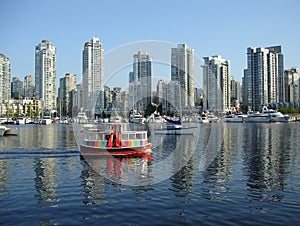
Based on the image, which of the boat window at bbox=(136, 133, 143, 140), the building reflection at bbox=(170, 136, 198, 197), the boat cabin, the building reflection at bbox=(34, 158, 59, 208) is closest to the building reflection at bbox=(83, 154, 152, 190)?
the boat cabin

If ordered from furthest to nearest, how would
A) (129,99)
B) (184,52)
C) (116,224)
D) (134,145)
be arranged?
(129,99), (184,52), (134,145), (116,224)

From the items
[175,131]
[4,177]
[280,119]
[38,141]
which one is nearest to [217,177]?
[4,177]

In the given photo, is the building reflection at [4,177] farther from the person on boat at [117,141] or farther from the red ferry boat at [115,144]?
the person on boat at [117,141]

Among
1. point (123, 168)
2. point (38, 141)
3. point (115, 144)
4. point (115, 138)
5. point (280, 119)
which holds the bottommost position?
point (123, 168)

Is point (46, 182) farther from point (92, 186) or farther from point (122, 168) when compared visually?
point (122, 168)

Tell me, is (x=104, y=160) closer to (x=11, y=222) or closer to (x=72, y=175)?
(x=72, y=175)

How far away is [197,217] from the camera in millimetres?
17734

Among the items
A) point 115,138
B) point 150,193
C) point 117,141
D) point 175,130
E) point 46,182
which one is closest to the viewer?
point 150,193

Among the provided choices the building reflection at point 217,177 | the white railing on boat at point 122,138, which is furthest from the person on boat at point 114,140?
the building reflection at point 217,177

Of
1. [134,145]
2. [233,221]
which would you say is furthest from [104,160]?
[233,221]

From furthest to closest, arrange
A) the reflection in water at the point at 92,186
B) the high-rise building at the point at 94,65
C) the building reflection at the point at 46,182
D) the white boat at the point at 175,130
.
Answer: the high-rise building at the point at 94,65 < the white boat at the point at 175,130 < the reflection in water at the point at 92,186 < the building reflection at the point at 46,182

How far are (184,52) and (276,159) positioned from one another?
217 feet

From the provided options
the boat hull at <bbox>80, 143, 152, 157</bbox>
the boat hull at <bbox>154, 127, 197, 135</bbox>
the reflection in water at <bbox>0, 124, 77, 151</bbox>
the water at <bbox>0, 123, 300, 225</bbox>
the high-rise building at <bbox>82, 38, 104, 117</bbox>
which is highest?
the high-rise building at <bbox>82, 38, 104, 117</bbox>

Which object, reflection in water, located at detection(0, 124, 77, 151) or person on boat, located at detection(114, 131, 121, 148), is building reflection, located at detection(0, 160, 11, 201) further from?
reflection in water, located at detection(0, 124, 77, 151)
